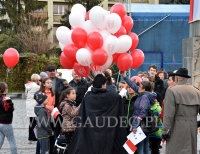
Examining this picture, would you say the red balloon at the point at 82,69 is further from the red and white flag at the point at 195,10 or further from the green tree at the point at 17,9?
the green tree at the point at 17,9

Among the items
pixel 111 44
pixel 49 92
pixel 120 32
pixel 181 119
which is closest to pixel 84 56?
pixel 111 44

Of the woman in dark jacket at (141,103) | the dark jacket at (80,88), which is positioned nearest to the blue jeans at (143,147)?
Answer: the woman in dark jacket at (141,103)

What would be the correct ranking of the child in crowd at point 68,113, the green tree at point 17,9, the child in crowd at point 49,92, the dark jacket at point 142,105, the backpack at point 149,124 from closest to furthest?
the child in crowd at point 68,113, the dark jacket at point 142,105, the backpack at point 149,124, the child in crowd at point 49,92, the green tree at point 17,9

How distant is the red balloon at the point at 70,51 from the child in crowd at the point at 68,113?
94 cm

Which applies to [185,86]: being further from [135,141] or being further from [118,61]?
[118,61]

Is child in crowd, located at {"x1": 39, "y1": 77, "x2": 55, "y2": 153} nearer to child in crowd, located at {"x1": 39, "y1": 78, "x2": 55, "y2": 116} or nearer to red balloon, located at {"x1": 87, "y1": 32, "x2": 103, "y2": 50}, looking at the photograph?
child in crowd, located at {"x1": 39, "y1": 78, "x2": 55, "y2": 116}

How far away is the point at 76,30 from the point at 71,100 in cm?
131

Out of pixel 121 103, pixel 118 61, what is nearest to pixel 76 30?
pixel 118 61

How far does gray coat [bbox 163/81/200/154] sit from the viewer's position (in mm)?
5992

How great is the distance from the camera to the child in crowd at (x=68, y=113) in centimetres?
665

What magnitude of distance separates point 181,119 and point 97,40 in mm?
2125

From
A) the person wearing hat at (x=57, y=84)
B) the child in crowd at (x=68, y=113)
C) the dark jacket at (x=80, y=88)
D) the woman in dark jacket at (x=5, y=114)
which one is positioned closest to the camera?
the child in crowd at (x=68, y=113)

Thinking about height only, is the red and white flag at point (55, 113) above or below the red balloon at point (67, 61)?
below

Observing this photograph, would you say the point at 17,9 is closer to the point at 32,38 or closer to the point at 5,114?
the point at 32,38
